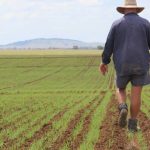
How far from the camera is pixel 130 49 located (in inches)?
311

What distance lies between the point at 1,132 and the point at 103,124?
8.16 feet

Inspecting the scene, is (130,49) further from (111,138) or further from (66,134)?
(66,134)

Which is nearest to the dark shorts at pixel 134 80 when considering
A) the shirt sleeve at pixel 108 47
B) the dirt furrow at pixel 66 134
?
the shirt sleeve at pixel 108 47

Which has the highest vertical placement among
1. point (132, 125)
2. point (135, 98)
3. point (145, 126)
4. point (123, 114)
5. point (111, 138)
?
point (135, 98)

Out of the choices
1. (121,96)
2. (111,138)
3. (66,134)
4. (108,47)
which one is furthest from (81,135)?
(108,47)

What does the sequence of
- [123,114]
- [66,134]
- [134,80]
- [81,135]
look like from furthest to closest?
[66,134] → [81,135] → [134,80] → [123,114]

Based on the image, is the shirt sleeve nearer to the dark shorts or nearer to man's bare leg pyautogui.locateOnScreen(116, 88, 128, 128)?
the dark shorts

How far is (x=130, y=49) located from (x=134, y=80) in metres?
0.55

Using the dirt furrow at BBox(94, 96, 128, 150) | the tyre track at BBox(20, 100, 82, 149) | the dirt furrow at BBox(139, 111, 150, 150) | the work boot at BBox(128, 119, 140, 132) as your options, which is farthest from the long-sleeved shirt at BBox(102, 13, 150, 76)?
the tyre track at BBox(20, 100, 82, 149)

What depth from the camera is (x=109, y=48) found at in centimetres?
815

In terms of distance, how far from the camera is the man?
26.0 ft

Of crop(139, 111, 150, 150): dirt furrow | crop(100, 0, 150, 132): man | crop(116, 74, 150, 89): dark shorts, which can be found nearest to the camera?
crop(100, 0, 150, 132): man

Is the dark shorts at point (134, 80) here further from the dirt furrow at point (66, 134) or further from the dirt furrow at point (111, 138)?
the dirt furrow at point (66, 134)

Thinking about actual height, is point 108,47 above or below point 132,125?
above
